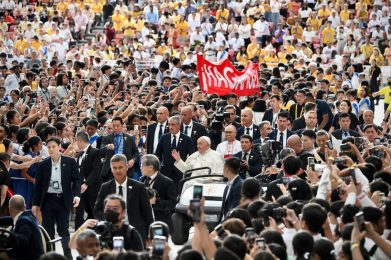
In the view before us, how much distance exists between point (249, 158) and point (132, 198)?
15.7 ft

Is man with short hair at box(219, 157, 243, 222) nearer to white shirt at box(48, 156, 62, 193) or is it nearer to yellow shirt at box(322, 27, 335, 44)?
white shirt at box(48, 156, 62, 193)

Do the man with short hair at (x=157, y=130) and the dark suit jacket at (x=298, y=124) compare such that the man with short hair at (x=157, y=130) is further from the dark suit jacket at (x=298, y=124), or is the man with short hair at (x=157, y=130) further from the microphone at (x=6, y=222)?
the microphone at (x=6, y=222)

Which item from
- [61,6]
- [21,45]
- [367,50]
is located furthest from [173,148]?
[61,6]

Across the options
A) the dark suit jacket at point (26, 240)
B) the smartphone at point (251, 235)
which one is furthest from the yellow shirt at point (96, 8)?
the smartphone at point (251, 235)

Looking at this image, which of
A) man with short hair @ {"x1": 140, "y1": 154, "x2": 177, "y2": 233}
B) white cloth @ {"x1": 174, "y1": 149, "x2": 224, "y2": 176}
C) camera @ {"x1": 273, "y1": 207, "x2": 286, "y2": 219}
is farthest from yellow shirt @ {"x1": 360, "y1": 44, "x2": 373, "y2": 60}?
camera @ {"x1": 273, "y1": 207, "x2": 286, "y2": 219}

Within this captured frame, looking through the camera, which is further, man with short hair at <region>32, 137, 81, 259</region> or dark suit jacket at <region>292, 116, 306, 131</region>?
dark suit jacket at <region>292, 116, 306, 131</region>

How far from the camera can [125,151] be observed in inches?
801

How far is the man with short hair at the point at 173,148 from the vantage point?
20.6 m

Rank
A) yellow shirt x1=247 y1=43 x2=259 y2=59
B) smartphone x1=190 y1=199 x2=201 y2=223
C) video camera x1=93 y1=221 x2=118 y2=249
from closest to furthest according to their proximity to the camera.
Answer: smartphone x1=190 y1=199 x2=201 y2=223
video camera x1=93 y1=221 x2=118 y2=249
yellow shirt x1=247 y1=43 x2=259 y2=59

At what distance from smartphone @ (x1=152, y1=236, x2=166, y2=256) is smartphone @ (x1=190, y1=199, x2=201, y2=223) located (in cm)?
53

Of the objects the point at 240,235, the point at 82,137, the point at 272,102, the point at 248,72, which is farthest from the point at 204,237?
the point at 248,72

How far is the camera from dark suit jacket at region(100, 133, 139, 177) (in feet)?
65.7

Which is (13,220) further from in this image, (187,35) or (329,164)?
(187,35)

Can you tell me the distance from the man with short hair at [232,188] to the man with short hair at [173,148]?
484 centimetres
